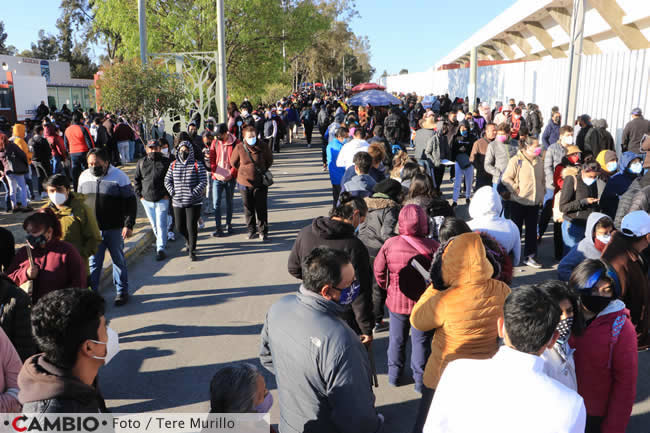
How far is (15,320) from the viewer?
3.25 metres

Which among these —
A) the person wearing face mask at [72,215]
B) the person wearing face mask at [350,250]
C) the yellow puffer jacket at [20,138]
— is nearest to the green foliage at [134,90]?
the yellow puffer jacket at [20,138]

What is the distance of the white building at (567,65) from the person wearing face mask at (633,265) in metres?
10.2

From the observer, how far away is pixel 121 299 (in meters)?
6.68

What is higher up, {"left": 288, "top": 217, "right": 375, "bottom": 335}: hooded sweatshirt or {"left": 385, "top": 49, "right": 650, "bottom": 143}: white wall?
{"left": 385, "top": 49, "right": 650, "bottom": 143}: white wall

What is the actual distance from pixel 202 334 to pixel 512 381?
175 inches

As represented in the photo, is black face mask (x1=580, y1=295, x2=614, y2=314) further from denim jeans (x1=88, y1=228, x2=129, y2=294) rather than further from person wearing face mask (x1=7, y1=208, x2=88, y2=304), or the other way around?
denim jeans (x1=88, y1=228, x2=129, y2=294)

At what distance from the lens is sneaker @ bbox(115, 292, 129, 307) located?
6.66 meters

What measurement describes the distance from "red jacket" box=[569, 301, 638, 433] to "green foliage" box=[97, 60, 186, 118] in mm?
11630

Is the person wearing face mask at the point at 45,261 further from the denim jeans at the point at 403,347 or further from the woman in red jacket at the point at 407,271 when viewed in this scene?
the denim jeans at the point at 403,347

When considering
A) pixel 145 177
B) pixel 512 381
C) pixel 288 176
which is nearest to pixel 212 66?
pixel 288 176

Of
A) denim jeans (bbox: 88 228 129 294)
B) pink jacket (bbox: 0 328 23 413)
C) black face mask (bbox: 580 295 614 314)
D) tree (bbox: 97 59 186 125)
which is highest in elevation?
tree (bbox: 97 59 186 125)

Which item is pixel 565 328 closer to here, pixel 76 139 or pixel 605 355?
pixel 605 355

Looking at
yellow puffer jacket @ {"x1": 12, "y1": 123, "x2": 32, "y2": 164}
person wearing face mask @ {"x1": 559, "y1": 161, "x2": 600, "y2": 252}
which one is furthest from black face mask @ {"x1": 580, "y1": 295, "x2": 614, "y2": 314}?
yellow puffer jacket @ {"x1": 12, "y1": 123, "x2": 32, "y2": 164}

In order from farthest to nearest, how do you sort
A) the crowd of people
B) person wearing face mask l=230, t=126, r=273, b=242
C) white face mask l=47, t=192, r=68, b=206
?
person wearing face mask l=230, t=126, r=273, b=242 < white face mask l=47, t=192, r=68, b=206 < the crowd of people
